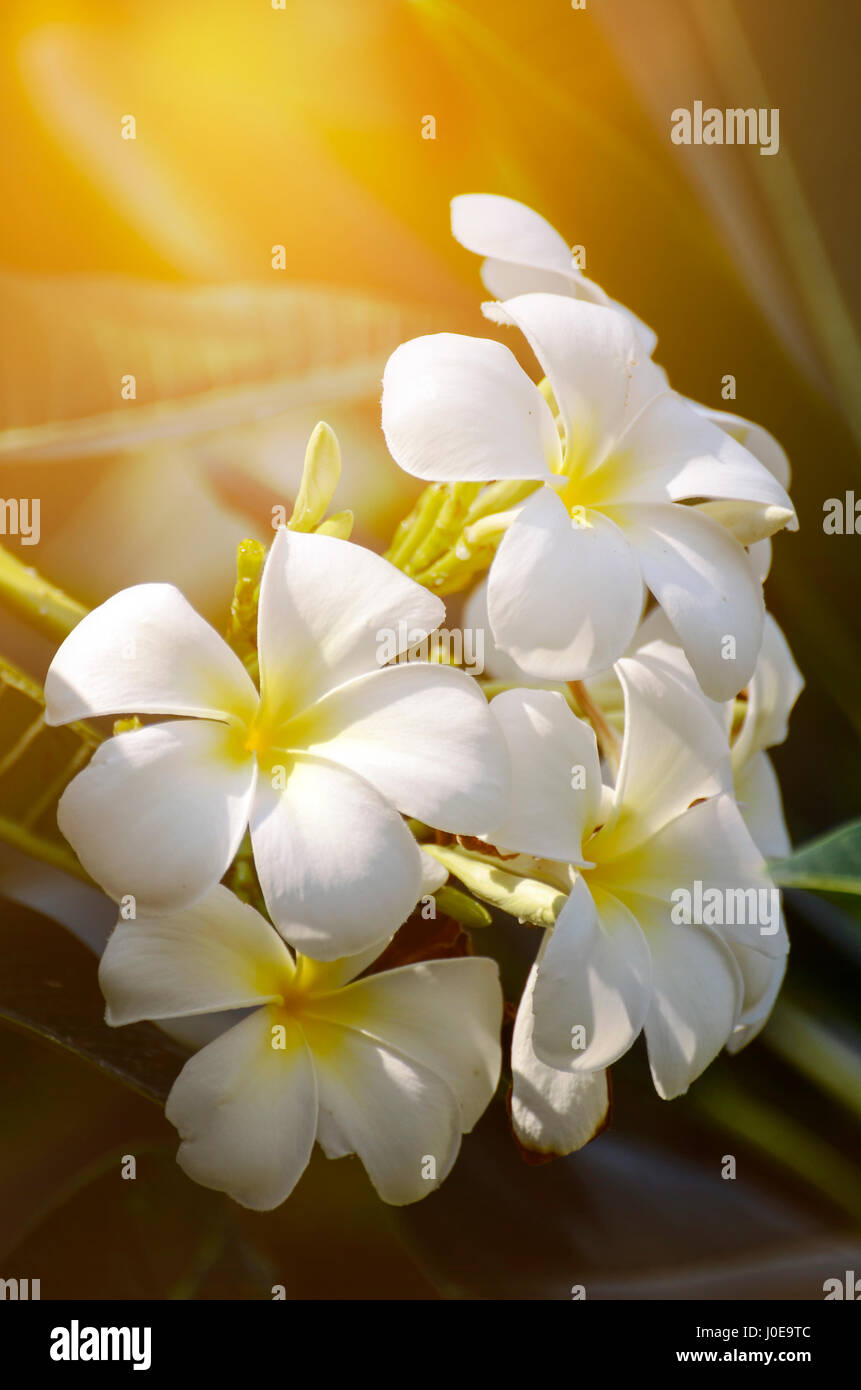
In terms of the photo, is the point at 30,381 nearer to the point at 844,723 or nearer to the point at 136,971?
the point at 136,971

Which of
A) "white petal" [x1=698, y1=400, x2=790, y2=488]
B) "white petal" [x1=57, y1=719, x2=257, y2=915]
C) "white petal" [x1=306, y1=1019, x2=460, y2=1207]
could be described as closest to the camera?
"white petal" [x1=57, y1=719, x2=257, y2=915]

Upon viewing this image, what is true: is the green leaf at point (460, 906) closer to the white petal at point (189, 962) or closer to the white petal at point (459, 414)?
the white petal at point (189, 962)

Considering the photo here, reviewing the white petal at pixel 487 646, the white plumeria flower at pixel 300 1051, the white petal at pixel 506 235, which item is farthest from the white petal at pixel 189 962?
the white petal at pixel 506 235

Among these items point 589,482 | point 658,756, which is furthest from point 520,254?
point 658,756

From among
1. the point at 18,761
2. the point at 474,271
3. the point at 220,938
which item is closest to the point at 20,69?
the point at 474,271

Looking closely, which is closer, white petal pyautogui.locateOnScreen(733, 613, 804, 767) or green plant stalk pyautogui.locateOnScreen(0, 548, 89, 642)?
green plant stalk pyautogui.locateOnScreen(0, 548, 89, 642)

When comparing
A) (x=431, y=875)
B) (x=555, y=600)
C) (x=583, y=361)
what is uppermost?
(x=583, y=361)

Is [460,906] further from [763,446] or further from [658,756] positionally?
[763,446]

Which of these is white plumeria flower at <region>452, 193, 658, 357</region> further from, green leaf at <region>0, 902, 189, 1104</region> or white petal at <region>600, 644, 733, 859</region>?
green leaf at <region>0, 902, 189, 1104</region>

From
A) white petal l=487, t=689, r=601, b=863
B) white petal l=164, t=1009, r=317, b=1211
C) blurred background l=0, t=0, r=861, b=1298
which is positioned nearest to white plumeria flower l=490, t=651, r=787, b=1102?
white petal l=487, t=689, r=601, b=863
